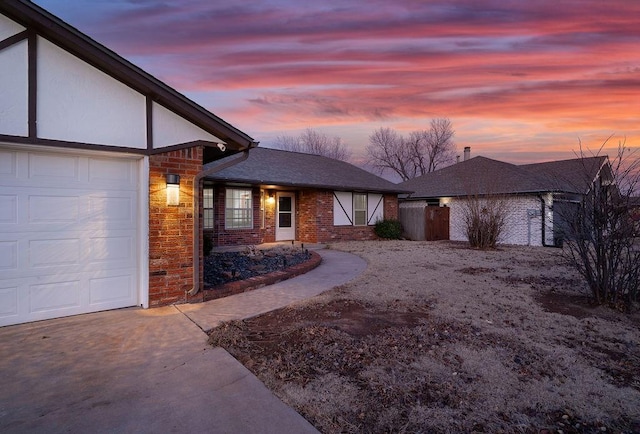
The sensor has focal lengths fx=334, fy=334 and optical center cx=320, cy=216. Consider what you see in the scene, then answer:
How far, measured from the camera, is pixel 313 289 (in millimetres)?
6484

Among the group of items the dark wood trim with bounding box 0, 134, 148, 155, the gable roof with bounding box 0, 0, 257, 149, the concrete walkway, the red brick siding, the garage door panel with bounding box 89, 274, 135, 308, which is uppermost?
the gable roof with bounding box 0, 0, 257, 149

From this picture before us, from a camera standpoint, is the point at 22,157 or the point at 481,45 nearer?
the point at 22,157

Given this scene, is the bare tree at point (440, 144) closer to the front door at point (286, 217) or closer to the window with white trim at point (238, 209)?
the front door at point (286, 217)

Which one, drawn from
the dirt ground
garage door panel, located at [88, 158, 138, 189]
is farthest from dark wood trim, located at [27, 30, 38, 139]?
the dirt ground

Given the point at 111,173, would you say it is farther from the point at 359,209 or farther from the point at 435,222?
the point at 435,222

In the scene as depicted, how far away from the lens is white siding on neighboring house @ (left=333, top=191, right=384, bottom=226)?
53.4 ft

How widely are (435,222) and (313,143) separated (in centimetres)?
2712

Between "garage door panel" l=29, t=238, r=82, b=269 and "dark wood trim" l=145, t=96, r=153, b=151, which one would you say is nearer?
"garage door panel" l=29, t=238, r=82, b=269

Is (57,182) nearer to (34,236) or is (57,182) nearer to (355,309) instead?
(34,236)

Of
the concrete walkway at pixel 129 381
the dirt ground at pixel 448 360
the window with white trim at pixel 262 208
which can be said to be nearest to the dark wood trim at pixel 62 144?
the concrete walkway at pixel 129 381

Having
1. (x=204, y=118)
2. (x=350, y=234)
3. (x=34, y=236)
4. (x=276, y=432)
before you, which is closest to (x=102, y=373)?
(x=276, y=432)

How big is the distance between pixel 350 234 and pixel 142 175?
12.5 meters

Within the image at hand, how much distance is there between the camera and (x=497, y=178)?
1820 centimetres

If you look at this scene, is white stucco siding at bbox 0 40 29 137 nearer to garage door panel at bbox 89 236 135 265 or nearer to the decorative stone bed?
garage door panel at bbox 89 236 135 265
